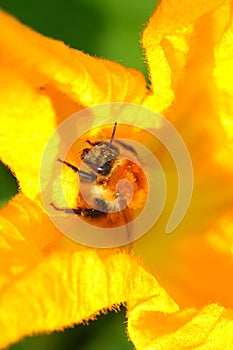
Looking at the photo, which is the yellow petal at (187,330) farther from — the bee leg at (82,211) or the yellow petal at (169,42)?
the yellow petal at (169,42)

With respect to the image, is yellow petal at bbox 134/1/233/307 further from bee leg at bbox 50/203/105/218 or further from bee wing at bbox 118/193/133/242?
bee leg at bbox 50/203/105/218

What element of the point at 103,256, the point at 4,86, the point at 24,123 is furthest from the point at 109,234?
the point at 4,86

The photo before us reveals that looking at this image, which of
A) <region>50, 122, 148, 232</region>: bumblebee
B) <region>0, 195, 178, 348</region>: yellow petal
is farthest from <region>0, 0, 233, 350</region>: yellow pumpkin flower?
<region>50, 122, 148, 232</region>: bumblebee

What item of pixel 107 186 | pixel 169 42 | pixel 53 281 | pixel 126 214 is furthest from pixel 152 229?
pixel 53 281

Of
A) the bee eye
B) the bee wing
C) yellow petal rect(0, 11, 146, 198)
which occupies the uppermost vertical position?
yellow petal rect(0, 11, 146, 198)

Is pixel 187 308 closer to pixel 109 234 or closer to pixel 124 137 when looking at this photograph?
pixel 109 234

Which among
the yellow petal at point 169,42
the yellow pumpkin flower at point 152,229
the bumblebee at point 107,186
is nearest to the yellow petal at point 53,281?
the yellow pumpkin flower at point 152,229
